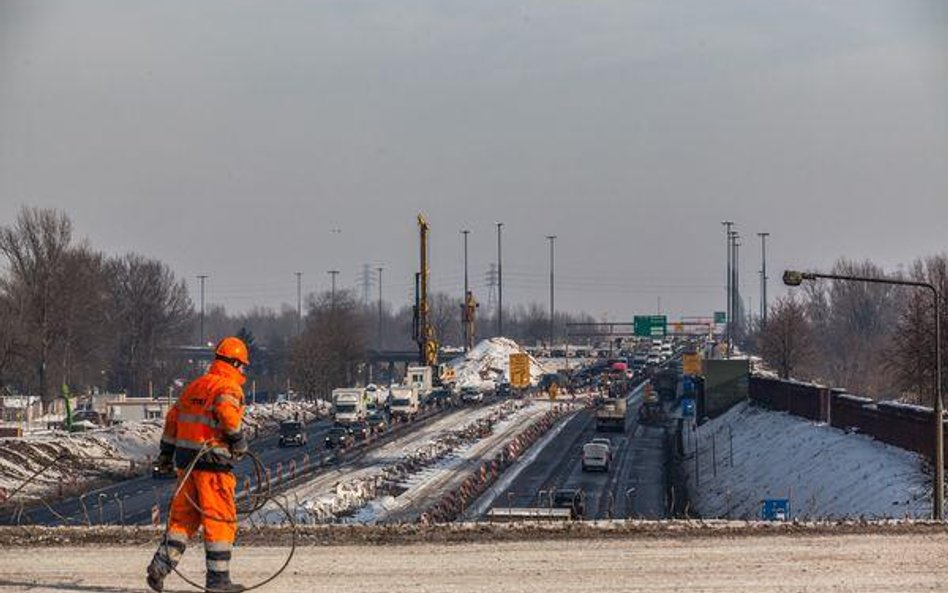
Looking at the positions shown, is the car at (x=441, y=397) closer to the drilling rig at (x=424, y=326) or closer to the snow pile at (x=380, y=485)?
the drilling rig at (x=424, y=326)

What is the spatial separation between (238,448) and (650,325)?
146 m

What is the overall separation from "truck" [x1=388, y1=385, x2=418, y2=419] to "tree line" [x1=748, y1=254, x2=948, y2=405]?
2573 centimetres

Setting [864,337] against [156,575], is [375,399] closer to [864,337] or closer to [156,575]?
[864,337]

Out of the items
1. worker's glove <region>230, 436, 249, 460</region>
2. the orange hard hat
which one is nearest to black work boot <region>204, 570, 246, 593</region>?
worker's glove <region>230, 436, 249, 460</region>

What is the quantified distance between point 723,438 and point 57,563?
66980 millimetres

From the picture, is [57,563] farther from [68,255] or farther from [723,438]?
[68,255]

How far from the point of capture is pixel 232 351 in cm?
1322

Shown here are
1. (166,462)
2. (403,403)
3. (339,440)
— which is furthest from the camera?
(403,403)

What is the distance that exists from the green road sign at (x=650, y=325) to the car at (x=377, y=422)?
5996 cm

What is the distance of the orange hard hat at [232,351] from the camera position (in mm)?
13164

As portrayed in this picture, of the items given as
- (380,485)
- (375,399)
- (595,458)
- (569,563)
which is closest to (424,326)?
(375,399)

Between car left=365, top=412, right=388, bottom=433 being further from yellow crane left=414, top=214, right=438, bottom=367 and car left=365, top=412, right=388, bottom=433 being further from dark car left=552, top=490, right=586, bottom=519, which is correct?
dark car left=552, top=490, right=586, bottom=519

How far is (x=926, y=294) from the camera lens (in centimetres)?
6631

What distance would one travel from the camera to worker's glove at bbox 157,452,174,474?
1345cm
